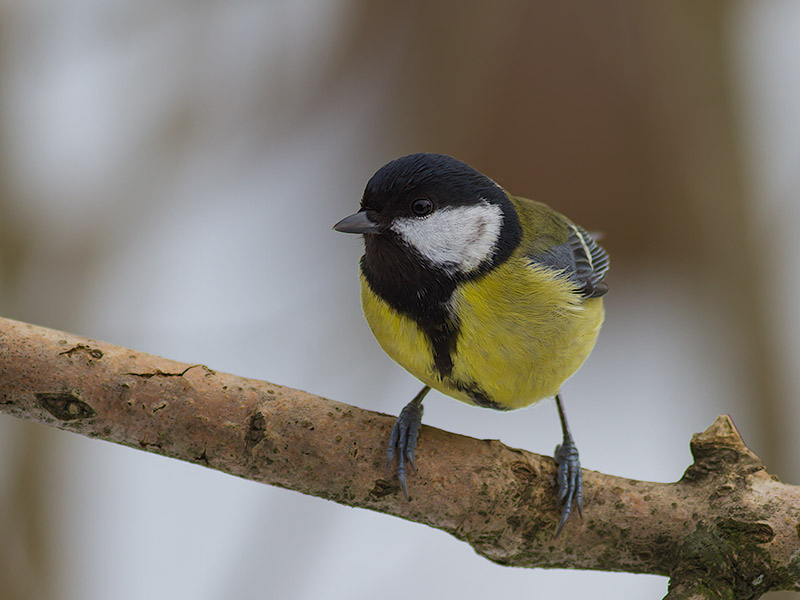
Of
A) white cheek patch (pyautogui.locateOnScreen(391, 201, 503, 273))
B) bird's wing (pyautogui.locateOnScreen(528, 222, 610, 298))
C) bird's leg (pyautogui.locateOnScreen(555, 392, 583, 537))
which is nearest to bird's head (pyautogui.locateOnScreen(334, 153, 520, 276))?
white cheek patch (pyautogui.locateOnScreen(391, 201, 503, 273))

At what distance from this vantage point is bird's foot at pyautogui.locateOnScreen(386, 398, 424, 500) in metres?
1.23

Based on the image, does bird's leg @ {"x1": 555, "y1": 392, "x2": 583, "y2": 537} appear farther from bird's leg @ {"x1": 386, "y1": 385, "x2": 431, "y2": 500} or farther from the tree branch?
bird's leg @ {"x1": 386, "y1": 385, "x2": 431, "y2": 500}

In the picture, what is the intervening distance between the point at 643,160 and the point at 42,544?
86.6 inches

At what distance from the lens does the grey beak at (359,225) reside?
124 centimetres

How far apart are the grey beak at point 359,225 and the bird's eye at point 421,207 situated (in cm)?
7

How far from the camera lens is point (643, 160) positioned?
2715mm

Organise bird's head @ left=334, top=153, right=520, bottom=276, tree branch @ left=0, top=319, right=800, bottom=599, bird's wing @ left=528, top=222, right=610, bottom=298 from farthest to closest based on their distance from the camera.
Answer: bird's wing @ left=528, top=222, right=610, bottom=298
bird's head @ left=334, top=153, right=520, bottom=276
tree branch @ left=0, top=319, right=800, bottom=599

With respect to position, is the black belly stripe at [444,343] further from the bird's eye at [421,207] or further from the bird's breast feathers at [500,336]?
the bird's eye at [421,207]

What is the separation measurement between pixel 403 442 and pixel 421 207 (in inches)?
15.2

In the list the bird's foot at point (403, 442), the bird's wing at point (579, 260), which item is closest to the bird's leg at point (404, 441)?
the bird's foot at point (403, 442)

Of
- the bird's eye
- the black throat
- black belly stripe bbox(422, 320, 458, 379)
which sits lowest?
black belly stripe bbox(422, 320, 458, 379)

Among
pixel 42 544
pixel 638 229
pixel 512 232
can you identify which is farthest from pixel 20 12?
pixel 638 229

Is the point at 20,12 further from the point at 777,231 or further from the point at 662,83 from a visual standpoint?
the point at 777,231

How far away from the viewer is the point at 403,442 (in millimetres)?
1257
